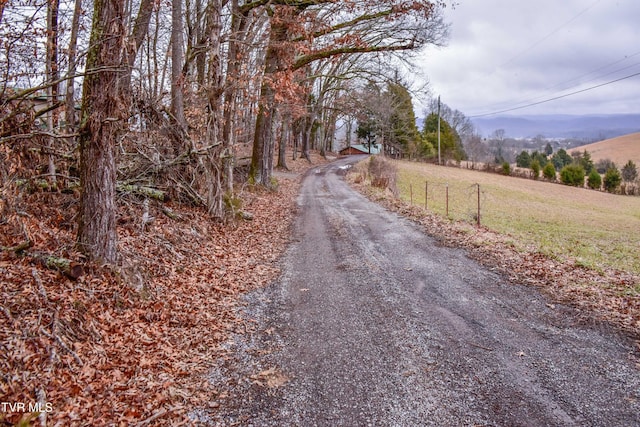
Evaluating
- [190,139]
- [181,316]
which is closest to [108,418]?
[181,316]

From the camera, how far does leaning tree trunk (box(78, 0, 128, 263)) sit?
4.69m

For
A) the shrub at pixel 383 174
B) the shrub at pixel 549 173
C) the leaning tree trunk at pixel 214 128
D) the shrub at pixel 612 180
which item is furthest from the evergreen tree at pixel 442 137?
the leaning tree trunk at pixel 214 128

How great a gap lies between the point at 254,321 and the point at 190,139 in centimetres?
595

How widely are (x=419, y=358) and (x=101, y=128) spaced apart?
15.3 feet

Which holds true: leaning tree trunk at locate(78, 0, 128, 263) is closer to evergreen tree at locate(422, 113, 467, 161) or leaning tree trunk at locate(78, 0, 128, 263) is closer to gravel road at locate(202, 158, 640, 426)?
gravel road at locate(202, 158, 640, 426)

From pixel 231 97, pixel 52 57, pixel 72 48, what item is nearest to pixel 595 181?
pixel 231 97

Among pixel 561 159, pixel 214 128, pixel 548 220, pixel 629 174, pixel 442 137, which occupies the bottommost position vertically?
pixel 548 220

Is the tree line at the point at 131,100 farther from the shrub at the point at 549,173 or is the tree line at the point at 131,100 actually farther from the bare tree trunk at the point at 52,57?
the shrub at the point at 549,173

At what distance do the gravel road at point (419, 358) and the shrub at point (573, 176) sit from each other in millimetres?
47259

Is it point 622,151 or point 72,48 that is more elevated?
point 622,151

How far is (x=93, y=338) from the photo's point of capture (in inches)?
Result: 156

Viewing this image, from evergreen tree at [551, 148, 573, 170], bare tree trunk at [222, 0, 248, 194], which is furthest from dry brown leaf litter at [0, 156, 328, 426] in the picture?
evergreen tree at [551, 148, 573, 170]

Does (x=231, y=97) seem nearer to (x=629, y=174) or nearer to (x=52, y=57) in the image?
(x=52, y=57)

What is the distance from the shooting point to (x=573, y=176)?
149ft
